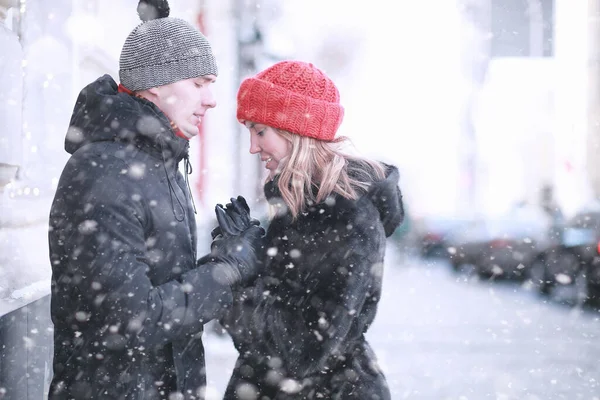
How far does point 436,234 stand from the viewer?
24078mm

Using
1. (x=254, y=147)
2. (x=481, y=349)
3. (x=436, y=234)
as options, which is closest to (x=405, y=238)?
(x=436, y=234)

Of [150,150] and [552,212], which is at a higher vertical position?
[150,150]

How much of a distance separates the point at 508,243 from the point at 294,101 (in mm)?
12416

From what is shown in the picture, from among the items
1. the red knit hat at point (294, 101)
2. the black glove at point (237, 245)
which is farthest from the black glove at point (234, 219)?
the red knit hat at point (294, 101)

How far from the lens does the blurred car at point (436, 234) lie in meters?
22.9

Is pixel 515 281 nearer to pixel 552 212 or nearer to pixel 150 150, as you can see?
pixel 552 212

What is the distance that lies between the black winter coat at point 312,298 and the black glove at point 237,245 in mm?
60

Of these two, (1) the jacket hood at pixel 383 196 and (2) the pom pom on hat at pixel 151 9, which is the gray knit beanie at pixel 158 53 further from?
(1) the jacket hood at pixel 383 196

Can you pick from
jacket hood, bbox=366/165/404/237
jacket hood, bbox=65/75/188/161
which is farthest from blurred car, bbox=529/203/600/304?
jacket hood, bbox=65/75/188/161

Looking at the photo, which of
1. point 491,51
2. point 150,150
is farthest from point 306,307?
point 491,51

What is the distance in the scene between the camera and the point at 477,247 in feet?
52.9

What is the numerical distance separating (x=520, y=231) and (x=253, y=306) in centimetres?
1267

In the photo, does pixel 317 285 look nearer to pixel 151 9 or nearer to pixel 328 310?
pixel 328 310

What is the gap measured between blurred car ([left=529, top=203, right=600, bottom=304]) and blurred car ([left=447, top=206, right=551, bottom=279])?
1.33ft
